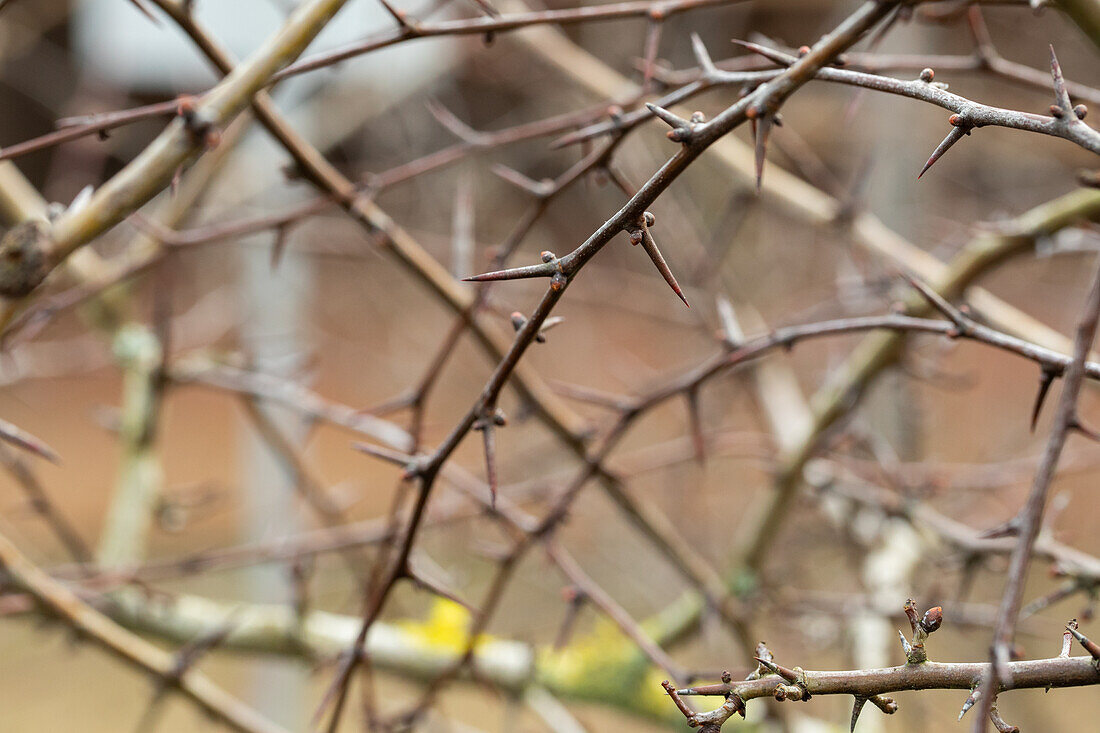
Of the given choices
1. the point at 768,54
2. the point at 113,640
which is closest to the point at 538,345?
the point at 113,640

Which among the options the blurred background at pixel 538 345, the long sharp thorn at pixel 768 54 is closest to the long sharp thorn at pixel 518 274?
the long sharp thorn at pixel 768 54

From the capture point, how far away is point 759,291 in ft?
5.32

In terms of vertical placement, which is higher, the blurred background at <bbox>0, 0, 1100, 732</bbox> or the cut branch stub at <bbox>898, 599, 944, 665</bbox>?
the blurred background at <bbox>0, 0, 1100, 732</bbox>

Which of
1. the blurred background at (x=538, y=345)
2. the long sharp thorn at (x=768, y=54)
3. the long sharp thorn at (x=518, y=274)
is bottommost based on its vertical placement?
the long sharp thorn at (x=518, y=274)

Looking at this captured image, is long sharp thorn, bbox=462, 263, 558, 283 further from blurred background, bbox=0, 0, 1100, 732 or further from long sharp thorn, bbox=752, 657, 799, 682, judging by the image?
blurred background, bbox=0, 0, 1100, 732

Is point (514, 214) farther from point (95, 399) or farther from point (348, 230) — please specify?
point (95, 399)

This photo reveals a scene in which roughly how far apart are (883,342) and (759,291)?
111 cm

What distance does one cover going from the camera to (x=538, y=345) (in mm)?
1688

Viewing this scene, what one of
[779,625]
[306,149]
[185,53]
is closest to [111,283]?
[306,149]

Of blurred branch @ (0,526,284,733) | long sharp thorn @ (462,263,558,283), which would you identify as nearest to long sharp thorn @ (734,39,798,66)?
long sharp thorn @ (462,263,558,283)

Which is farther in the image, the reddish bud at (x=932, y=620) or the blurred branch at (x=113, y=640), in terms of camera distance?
the blurred branch at (x=113, y=640)

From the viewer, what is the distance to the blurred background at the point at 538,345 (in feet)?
3.01

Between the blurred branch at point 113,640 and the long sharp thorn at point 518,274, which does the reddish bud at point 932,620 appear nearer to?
the long sharp thorn at point 518,274

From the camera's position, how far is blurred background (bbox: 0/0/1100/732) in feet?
3.01
